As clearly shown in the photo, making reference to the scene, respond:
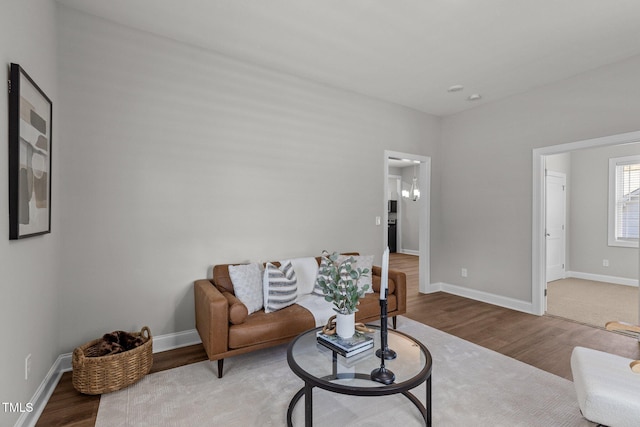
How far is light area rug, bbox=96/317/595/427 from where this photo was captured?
6.31ft

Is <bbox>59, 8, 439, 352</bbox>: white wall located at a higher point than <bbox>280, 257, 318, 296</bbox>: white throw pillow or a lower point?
higher

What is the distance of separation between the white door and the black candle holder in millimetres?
5078

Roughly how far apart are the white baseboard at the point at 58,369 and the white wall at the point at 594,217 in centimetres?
675

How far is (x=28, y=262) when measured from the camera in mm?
1867

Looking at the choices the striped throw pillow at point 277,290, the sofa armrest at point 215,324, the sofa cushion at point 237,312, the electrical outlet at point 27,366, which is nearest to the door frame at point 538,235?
the striped throw pillow at point 277,290

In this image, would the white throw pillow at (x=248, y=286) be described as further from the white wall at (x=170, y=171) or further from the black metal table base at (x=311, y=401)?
the black metal table base at (x=311, y=401)

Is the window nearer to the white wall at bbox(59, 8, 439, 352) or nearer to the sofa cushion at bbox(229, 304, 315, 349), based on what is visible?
the white wall at bbox(59, 8, 439, 352)

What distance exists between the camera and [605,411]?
155 centimetres

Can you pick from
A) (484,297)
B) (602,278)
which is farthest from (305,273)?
(602,278)

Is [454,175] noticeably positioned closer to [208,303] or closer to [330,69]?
[330,69]

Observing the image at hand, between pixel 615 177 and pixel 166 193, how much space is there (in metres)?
7.05

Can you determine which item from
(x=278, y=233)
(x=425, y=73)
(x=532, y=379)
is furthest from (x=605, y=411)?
(x=425, y=73)

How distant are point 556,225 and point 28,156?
23.4 feet

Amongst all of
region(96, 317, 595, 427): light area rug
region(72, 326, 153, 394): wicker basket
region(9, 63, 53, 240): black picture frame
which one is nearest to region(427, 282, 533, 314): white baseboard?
region(96, 317, 595, 427): light area rug
